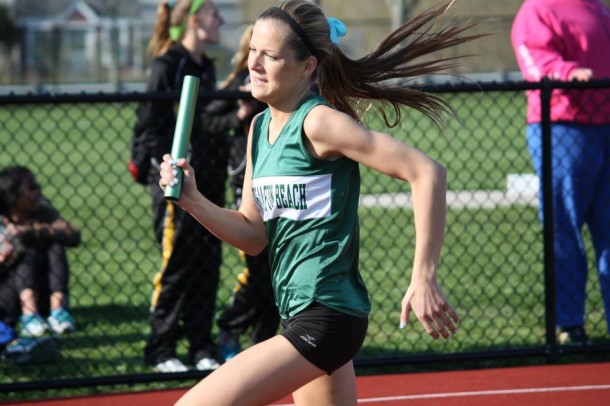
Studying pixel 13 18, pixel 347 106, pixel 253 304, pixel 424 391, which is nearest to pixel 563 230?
pixel 424 391

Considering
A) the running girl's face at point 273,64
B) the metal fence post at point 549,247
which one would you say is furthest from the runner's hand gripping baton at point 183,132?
the metal fence post at point 549,247

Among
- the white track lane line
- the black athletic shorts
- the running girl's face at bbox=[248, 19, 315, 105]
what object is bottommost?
the white track lane line

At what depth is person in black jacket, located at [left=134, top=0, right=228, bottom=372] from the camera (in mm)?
6078

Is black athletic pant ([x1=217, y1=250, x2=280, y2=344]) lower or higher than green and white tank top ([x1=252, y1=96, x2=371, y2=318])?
lower

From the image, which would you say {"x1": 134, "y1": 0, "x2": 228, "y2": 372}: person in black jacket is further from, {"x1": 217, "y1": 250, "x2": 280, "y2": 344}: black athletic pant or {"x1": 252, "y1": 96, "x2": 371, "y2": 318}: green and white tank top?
{"x1": 252, "y1": 96, "x2": 371, "y2": 318}: green and white tank top

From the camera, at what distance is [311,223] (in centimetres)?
354

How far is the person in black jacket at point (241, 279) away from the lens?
620 centimetres

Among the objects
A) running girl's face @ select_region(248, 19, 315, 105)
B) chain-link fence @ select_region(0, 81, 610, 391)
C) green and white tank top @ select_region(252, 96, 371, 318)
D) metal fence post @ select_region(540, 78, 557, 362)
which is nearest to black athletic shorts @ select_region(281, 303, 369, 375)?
green and white tank top @ select_region(252, 96, 371, 318)

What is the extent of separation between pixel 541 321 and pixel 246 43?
8.67 feet

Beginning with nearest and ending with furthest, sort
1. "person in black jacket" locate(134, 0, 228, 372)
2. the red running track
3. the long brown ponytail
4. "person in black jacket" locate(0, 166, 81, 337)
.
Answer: the long brown ponytail < the red running track < "person in black jacket" locate(134, 0, 228, 372) < "person in black jacket" locate(0, 166, 81, 337)

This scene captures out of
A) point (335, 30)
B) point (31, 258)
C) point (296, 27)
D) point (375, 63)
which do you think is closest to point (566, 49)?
point (375, 63)

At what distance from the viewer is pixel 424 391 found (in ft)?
18.8

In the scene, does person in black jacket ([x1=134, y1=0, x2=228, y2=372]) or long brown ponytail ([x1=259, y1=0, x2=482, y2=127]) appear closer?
long brown ponytail ([x1=259, y1=0, x2=482, y2=127])

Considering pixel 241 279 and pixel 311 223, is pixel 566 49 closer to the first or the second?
pixel 241 279
